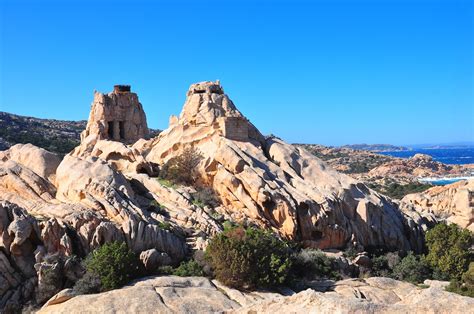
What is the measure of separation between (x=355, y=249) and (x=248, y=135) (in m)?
11.6

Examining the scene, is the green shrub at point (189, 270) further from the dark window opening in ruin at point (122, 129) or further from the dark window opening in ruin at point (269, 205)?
the dark window opening in ruin at point (122, 129)

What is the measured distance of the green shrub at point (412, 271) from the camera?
29188 millimetres

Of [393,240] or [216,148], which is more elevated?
[216,148]

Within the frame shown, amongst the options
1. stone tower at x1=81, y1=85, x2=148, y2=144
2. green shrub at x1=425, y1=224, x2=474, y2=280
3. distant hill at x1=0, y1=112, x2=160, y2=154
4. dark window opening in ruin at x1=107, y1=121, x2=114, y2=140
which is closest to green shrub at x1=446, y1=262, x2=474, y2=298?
green shrub at x1=425, y1=224, x2=474, y2=280

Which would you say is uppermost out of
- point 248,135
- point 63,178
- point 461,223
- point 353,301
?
point 248,135

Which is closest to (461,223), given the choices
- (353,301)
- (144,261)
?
(144,261)

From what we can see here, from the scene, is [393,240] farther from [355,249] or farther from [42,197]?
[42,197]

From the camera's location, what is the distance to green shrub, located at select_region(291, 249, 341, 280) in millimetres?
27000

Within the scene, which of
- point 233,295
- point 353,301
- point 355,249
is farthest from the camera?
point 355,249

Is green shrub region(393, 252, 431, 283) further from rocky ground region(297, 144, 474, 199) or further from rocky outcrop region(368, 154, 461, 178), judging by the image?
rocky outcrop region(368, 154, 461, 178)

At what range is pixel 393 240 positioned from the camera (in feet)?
114

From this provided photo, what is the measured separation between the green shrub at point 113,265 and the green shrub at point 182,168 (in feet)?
34.4

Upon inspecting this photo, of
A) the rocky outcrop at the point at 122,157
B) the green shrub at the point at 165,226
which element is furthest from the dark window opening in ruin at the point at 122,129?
the green shrub at the point at 165,226

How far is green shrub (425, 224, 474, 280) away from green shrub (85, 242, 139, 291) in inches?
716
